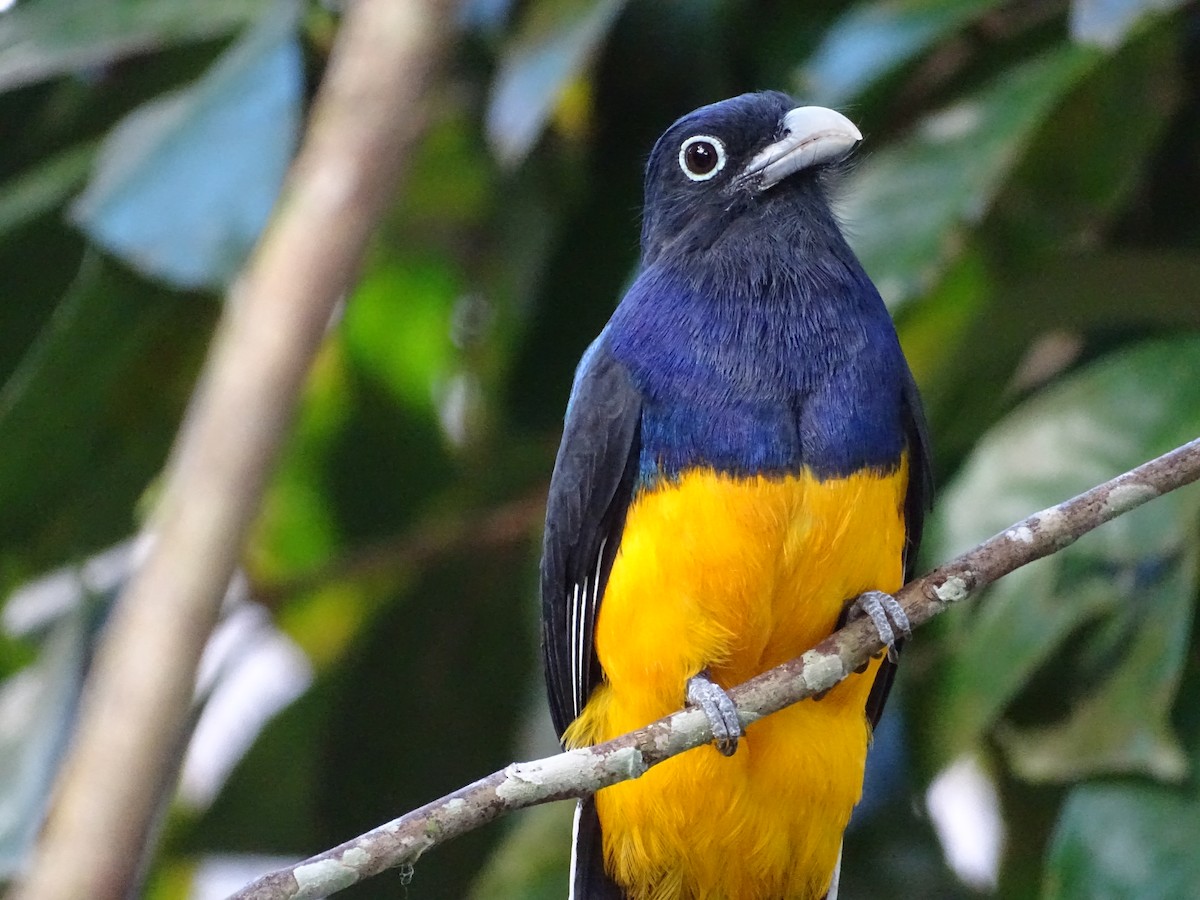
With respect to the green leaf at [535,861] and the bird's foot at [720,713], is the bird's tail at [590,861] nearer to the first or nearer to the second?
the green leaf at [535,861]

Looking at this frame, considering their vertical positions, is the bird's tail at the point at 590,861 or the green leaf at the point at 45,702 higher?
the green leaf at the point at 45,702

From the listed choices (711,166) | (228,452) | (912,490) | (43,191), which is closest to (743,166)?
(711,166)

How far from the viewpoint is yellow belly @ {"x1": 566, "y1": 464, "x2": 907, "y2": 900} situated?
96.6 inches

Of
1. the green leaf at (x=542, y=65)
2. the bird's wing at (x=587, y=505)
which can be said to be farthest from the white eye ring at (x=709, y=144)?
the bird's wing at (x=587, y=505)

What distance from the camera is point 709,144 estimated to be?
9.71ft

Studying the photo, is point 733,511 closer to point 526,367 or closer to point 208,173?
point 208,173

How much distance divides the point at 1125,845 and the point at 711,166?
1401 mm

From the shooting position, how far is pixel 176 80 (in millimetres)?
3988

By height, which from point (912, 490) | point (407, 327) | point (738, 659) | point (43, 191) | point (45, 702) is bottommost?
point (407, 327)

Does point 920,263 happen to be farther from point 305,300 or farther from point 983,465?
point 305,300

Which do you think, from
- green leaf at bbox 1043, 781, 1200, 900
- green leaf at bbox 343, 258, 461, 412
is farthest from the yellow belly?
green leaf at bbox 343, 258, 461, 412

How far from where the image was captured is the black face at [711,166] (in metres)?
2.91

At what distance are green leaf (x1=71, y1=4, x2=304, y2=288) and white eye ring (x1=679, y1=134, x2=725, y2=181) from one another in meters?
0.80

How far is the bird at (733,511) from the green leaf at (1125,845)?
1.30ft
